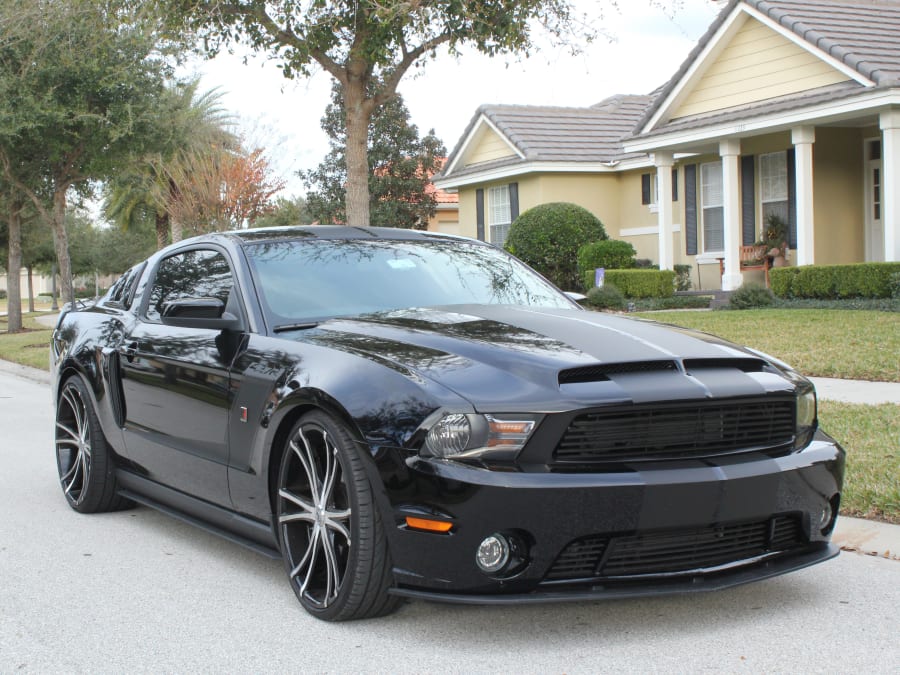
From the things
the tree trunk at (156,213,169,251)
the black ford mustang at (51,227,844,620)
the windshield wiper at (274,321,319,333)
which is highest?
the tree trunk at (156,213,169,251)

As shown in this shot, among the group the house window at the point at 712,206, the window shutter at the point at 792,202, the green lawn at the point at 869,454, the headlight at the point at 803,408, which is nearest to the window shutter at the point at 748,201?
the window shutter at the point at 792,202

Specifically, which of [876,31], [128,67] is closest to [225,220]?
[128,67]

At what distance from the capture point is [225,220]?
93.4 feet

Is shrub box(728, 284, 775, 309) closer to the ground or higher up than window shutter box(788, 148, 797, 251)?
closer to the ground

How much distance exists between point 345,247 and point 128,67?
62.9 ft

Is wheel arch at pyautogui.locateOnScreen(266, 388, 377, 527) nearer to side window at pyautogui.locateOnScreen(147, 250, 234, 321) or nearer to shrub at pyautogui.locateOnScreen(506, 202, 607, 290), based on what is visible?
side window at pyautogui.locateOnScreen(147, 250, 234, 321)

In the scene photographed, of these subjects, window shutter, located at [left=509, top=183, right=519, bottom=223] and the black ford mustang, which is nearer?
the black ford mustang

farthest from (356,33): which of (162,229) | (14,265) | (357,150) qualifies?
(162,229)

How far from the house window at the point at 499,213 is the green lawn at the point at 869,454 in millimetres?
21079

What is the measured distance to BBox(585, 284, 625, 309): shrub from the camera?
2023cm

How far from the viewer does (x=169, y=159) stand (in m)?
27.0

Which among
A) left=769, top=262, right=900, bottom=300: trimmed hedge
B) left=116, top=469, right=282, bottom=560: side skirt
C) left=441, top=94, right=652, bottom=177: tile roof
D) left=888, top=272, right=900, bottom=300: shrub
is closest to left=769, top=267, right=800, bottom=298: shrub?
left=769, top=262, right=900, bottom=300: trimmed hedge

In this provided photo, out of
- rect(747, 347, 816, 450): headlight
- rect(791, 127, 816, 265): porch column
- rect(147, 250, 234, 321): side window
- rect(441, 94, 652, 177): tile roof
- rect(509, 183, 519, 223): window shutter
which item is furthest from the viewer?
rect(509, 183, 519, 223): window shutter

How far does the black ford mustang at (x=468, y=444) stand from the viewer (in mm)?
3594
